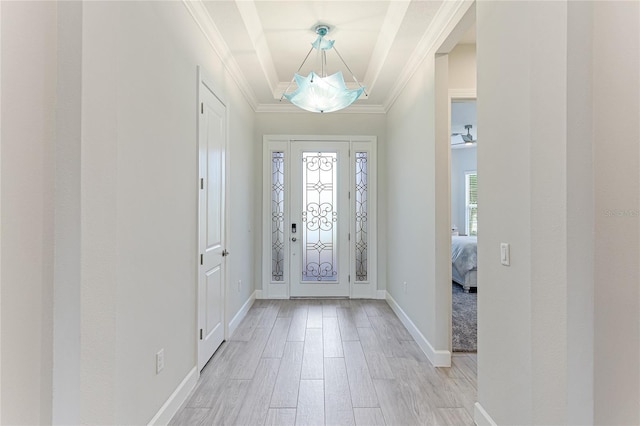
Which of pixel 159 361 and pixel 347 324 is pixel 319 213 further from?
pixel 159 361

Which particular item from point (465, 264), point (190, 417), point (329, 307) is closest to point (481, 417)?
point (190, 417)

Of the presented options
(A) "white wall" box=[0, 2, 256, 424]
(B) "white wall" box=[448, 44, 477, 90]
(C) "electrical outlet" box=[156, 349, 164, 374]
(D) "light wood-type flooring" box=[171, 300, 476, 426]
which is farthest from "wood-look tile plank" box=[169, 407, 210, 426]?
(B) "white wall" box=[448, 44, 477, 90]

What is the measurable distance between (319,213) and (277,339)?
6.70 ft

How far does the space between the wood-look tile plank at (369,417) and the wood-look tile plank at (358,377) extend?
0.17 feet

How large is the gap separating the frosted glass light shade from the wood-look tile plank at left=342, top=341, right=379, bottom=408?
2.25 meters

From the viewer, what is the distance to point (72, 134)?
3.68 ft

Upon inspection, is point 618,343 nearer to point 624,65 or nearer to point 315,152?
point 624,65

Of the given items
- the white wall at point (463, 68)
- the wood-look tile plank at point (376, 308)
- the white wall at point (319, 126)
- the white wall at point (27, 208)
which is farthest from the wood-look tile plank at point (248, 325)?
the white wall at point (463, 68)

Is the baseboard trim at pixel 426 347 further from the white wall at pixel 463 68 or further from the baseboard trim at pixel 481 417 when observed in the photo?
the white wall at pixel 463 68

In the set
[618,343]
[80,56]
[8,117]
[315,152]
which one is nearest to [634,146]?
[618,343]

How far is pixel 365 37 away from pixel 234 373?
3.22 metres

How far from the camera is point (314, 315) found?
4031mm

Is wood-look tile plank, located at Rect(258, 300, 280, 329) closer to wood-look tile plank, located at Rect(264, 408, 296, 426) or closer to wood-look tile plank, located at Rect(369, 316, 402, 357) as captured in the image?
wood-look tile plank, located at Rect(369, 316, 402, 357)

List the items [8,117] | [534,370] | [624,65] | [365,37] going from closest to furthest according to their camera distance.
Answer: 1. [8,117]
2. [624,65]
3. [534,370]
4. [365,37]
